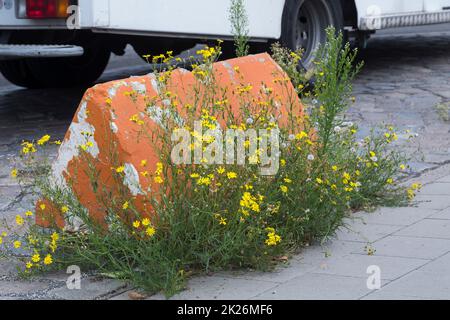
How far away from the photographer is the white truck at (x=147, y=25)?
692 centimetres

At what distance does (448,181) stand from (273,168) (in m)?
1.81

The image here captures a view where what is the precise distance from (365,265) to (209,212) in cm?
75

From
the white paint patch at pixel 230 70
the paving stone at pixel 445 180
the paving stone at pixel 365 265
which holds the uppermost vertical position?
the white paint patch at pixel 230 70

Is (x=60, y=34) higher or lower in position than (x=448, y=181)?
higher

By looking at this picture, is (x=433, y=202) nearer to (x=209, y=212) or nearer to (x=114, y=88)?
(x=209, y=212)

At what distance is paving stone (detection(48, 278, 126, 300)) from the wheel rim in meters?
4.90

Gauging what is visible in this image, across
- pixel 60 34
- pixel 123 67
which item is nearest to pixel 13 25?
pixel 60 34

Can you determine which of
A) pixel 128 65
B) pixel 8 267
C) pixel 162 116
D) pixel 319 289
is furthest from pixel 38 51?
pixel 128 65

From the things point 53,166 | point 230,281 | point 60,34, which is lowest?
point 230,281

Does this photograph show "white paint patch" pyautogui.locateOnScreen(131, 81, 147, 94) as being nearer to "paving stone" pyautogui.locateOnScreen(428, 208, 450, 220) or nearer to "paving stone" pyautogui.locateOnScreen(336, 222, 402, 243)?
"paving stone" pyautogui.locateOnScreen(336, 222, 402, 243)

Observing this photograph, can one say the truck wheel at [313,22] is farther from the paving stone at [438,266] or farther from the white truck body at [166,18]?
the paving stone at [438,266]

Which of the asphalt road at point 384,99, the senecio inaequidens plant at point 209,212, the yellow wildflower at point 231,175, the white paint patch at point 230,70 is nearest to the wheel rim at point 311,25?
the asphalt road at point 384,99

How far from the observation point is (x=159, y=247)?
4.06m

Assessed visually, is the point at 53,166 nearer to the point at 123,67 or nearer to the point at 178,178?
the point at 178,178
